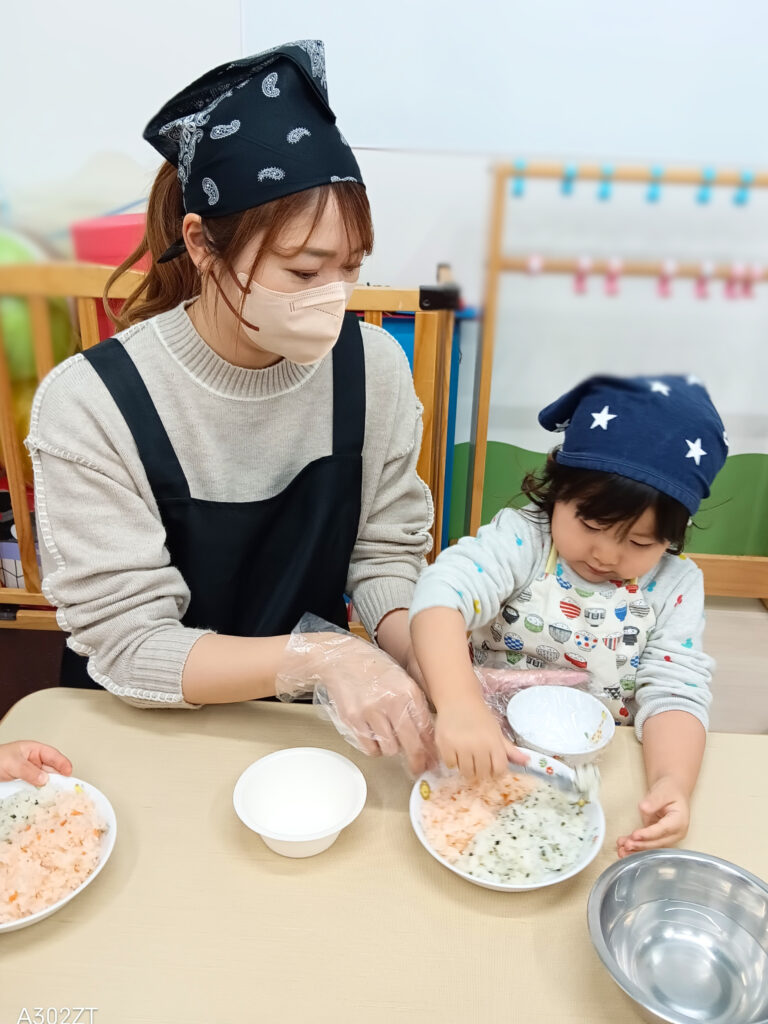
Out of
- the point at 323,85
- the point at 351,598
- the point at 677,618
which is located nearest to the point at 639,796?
the point at 677,618

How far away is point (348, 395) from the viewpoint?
3.85 ft

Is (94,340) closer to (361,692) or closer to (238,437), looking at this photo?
(238,437)

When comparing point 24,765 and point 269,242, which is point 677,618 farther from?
point 24,765

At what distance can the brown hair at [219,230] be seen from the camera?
913 millimetres

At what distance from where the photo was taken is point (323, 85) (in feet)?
3.10

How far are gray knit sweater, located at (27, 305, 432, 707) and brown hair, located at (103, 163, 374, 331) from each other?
10cm

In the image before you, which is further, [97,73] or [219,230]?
[97,73]

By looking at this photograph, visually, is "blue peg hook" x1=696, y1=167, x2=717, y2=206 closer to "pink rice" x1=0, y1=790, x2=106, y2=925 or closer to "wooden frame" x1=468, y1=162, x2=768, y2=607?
"wooden frame" x1=468, y1=162, x2=768, y2=607

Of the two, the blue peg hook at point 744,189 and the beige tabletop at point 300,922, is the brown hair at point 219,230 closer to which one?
the blue peg hook at point 744,189

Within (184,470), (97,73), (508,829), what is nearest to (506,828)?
(508,829)

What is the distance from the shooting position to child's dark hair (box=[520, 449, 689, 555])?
94 cm

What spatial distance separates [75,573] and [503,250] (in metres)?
0.66

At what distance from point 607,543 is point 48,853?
71 cm

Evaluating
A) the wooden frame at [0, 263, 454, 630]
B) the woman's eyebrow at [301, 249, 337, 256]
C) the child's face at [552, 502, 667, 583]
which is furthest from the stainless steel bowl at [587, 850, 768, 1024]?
the wooden frame at [0, 263, 454, 630]
